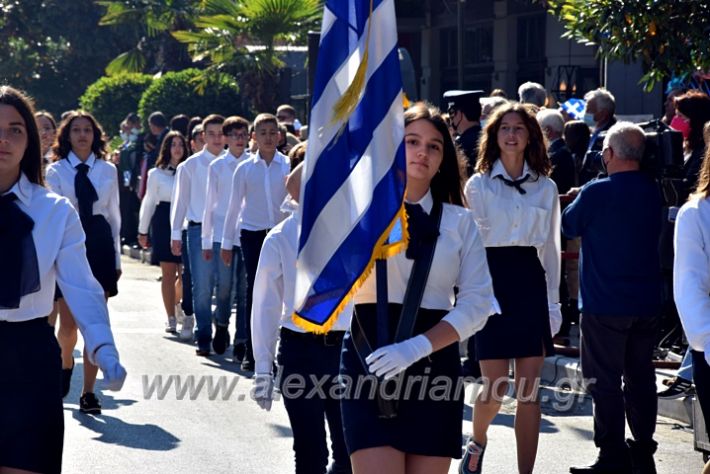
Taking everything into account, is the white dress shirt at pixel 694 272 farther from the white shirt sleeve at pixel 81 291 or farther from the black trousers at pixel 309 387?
the white shirt sleeve at pixel 81 291

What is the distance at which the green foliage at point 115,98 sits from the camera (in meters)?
30.0

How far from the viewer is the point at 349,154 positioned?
5.15 meters

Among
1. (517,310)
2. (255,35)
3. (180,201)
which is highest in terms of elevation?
(255,35)

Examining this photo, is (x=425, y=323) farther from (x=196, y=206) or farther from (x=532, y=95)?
(x=532, y=95)

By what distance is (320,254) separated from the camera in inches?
201

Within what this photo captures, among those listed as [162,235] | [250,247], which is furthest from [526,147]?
[162,235]

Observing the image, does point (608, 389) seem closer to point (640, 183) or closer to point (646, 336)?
point (646, 336)

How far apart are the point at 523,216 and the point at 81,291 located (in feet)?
11.1

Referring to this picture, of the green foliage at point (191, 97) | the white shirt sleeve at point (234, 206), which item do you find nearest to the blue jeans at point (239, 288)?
the white shirt sleeve at point (234, 206)

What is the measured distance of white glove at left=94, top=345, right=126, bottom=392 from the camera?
190 inches

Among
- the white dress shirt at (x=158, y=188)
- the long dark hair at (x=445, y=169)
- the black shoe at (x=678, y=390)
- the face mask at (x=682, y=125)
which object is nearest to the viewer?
the long dark hair at (x=445, y=169)

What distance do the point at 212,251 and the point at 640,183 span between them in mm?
5930

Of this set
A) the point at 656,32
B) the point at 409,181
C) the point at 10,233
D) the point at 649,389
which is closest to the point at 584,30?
the point at 656,32

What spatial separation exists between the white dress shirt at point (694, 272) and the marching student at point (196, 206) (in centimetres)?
791
